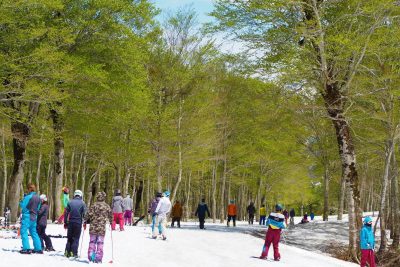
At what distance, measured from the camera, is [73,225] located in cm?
1202

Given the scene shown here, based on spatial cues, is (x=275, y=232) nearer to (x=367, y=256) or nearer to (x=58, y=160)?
(x=367, y=256)

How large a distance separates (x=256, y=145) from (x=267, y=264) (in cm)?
2953

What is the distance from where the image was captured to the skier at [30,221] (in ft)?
38.7

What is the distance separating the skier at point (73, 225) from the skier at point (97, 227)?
24 centimetres

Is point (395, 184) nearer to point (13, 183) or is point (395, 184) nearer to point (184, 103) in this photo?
point (184, 103)

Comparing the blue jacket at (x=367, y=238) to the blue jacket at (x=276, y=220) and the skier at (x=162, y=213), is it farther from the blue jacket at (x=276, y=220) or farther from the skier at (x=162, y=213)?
the skier at (x=162, y=213)

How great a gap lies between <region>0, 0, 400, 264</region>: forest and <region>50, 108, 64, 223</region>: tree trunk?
67 millimetres

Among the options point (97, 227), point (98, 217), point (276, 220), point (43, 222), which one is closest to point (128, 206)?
point (276, 220)

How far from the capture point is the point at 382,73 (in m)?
19.9

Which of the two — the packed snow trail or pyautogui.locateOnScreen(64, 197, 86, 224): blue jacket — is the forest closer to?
the packed snow trail

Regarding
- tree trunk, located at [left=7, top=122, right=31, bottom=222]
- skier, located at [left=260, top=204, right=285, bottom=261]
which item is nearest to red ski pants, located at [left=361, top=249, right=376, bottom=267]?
skier, located at [left=260, top=204, right=285, bottom=261]

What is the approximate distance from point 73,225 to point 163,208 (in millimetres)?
6277

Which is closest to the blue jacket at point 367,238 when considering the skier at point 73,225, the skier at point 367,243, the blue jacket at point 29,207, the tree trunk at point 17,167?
the skier at point 367,243

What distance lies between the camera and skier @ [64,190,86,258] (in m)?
12.0
